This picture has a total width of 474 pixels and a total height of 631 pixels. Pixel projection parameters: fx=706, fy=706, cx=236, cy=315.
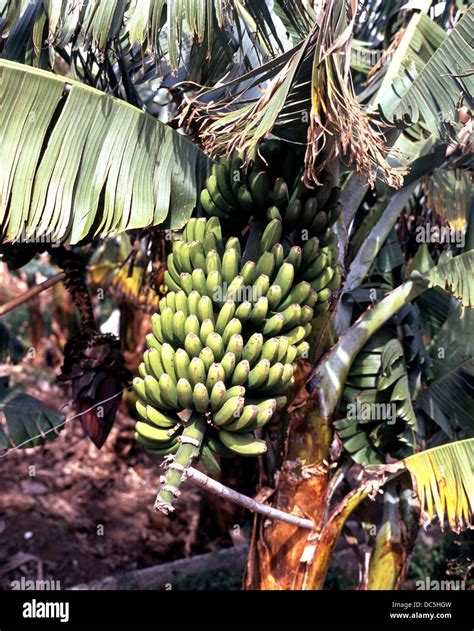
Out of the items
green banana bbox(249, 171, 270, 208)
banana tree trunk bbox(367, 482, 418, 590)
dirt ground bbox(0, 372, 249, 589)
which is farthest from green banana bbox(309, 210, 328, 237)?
dirt ground bbox(0, 372, 249, 589)

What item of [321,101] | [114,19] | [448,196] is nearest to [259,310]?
[321,101]

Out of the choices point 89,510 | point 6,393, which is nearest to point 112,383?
point 6,393

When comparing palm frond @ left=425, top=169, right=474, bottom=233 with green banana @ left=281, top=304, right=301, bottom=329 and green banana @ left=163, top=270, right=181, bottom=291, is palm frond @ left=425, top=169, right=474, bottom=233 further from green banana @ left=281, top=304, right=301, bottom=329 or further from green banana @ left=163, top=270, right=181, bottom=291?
green banana @ left=163, top=270, right=181, bottom=291

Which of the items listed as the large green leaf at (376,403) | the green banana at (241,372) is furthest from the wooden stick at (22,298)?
the large green leaf at (376,403)

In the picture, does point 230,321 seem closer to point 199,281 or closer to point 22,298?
point 199,281

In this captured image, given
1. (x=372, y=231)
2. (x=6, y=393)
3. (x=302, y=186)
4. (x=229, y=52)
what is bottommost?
(x=6, y=393)

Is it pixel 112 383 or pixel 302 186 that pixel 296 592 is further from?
pixel 302 186

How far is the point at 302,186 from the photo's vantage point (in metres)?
3.22

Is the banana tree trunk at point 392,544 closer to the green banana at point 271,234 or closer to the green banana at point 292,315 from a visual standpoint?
the green banana at point 292,315

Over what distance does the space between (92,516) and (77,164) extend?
4.85m

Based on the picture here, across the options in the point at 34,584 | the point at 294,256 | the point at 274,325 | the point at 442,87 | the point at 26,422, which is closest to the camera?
the point at 274,325

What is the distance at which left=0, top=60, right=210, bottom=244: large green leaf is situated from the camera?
3.01 m

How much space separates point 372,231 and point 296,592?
6.41ft

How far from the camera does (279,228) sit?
3119mm
